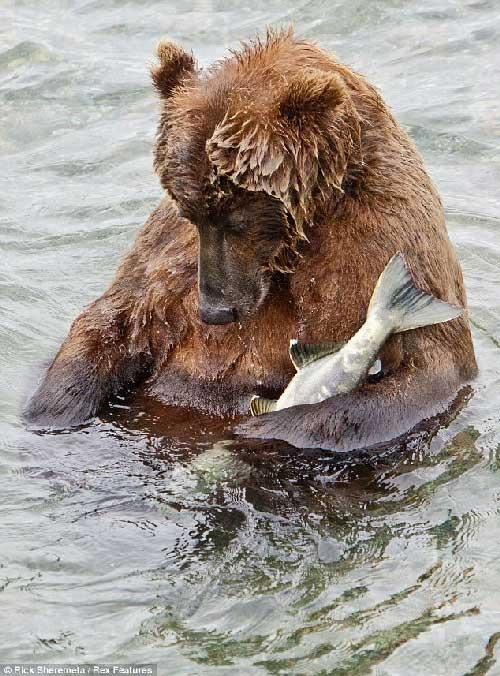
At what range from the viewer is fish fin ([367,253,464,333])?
20.4 feet

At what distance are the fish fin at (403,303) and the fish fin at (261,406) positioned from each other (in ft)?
2.86

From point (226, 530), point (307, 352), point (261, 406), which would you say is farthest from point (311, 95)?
point (226, 530)

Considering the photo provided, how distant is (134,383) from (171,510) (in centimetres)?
136

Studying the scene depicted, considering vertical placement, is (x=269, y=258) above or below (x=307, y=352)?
above

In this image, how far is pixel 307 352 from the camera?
21.9ft

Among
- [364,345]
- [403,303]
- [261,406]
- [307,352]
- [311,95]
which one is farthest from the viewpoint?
[261,406]

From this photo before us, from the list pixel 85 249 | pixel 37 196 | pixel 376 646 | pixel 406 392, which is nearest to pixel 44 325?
pixel 85 249

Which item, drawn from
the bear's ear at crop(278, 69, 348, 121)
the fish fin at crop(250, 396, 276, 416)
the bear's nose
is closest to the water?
the fish fin at crop(250, 396, 276, 416)

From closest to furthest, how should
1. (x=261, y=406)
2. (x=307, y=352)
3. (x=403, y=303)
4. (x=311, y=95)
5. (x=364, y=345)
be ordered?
1. (x=311, y=95)
2. (x=403, y=303)
3. (x=364, y=345)
4. (x=307, y=352)
5. (x=261, y=406)

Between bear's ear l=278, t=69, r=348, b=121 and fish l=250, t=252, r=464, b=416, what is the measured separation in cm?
83

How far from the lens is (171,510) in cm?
647

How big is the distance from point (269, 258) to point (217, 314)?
1.27 feet

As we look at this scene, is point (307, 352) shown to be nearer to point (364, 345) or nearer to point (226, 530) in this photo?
point (364, 345)

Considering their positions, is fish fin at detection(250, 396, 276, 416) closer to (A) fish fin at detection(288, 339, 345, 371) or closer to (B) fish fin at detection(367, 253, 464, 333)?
(A) fish fin at detection(288, 339, 345, 371)
